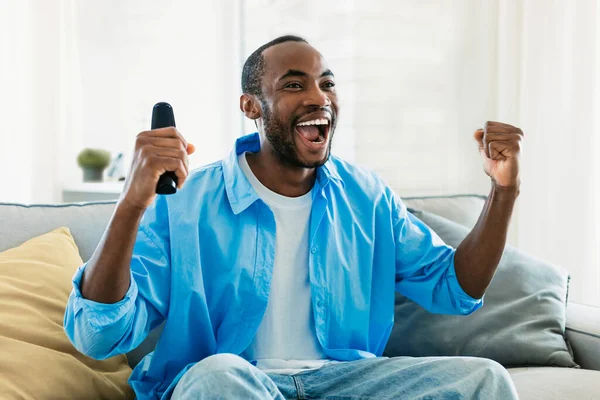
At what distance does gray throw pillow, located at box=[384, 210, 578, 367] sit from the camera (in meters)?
1.86

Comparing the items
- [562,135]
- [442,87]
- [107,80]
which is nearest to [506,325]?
[562,135]

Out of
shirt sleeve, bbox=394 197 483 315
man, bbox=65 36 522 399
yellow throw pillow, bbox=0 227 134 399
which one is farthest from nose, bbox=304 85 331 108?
yellow throw pillow, bbox=0 227 134 399

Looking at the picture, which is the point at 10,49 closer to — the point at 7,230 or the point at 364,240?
the point at 7,230

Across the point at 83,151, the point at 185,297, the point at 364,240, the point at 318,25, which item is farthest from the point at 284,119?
the point at 83,151

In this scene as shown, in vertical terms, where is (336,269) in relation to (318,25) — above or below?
below

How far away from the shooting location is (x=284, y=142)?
1737 millimetres

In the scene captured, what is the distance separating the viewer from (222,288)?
1.60 metres

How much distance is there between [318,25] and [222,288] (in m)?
2.04

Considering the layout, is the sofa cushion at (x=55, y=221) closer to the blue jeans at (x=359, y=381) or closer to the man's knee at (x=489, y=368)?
the blue jeans at (x=359, y=381)

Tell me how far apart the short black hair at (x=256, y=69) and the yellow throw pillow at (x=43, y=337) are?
554mm

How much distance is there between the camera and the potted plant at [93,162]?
12.2 feet

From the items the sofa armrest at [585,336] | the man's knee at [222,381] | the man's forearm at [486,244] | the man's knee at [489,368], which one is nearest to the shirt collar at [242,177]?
the man's forearm at [486,244]

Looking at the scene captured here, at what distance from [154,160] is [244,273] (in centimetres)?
45

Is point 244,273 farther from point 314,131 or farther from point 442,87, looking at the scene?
point 442,87
